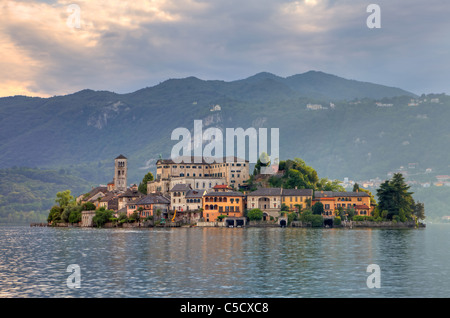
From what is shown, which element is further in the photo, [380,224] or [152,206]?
[152,206]

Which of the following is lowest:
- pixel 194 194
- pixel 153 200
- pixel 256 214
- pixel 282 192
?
pixel 256 214

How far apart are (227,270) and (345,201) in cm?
11363

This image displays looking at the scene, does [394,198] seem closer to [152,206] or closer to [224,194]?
[224,194]

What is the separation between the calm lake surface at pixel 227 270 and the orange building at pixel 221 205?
74.3m

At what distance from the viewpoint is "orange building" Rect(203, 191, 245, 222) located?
16775cm

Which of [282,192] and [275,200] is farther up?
[282,192]

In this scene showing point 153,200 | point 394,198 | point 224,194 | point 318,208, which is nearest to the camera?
point 394,198

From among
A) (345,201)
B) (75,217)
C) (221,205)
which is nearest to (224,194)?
(221,205)

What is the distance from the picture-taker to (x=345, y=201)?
Answer: 170m

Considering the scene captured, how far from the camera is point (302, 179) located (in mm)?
179875
